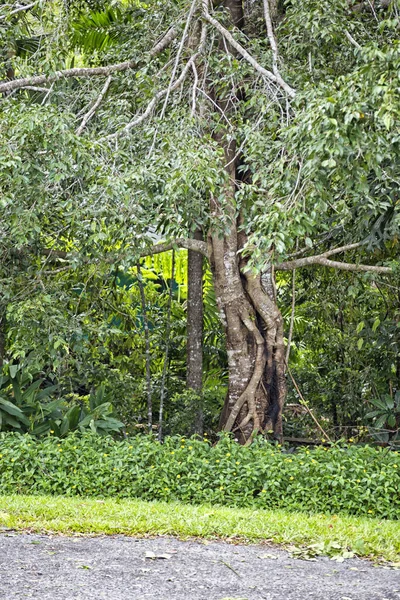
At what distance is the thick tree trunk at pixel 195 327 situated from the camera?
970 centimetres

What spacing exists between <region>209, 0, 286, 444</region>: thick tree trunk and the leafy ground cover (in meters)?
0.83

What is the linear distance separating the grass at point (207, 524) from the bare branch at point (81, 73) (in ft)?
11.8

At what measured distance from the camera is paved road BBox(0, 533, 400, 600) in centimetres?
443

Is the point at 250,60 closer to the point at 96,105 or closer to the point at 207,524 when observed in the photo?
the point at 96,105

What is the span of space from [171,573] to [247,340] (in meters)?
4.23

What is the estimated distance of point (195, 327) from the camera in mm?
9695

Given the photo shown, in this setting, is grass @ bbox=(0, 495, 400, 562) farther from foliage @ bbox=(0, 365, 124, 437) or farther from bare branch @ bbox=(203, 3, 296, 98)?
bare branch @ bbox=(203, 3, 296, 98)

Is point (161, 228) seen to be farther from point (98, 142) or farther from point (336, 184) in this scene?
point (336, 184)

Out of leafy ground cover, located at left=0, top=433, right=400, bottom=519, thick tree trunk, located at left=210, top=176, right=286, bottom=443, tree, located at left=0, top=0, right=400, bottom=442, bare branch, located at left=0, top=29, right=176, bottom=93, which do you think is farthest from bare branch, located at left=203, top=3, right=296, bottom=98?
leafy ground cover, located at left=0, top=433, right=400, bottom=519

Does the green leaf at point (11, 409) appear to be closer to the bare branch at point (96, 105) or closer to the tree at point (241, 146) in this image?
the tree at point (241, 146)

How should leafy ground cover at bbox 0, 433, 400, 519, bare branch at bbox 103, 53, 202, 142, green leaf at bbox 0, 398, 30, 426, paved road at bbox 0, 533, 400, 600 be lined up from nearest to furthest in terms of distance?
paved road at bbox 0, 533, 400, 600 → leafy ground cover at bbox 0, 433, 400, 519 → bare branch at bbox 103, 53, 202, 142 → green leaf at bbox 0, 398, 30, 426

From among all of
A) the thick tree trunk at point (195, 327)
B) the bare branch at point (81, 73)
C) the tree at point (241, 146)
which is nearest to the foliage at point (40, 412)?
the thick tree trunk at point (195, 327)

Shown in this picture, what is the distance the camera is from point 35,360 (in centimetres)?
818

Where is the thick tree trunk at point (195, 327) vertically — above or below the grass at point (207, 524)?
above
